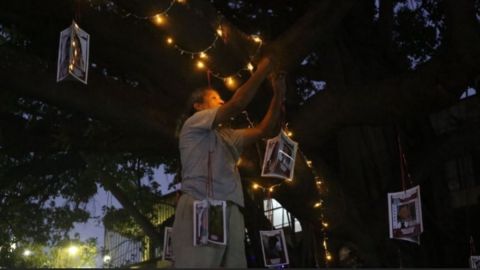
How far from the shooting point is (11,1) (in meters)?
4.75

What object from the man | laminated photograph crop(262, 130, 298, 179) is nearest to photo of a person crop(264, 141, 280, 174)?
laminated photograph crop(262, 130, 298, 179)

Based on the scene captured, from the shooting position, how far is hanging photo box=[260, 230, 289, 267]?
206 inches

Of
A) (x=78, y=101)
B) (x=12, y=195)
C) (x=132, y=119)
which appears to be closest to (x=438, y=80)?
(x=132, y=119)

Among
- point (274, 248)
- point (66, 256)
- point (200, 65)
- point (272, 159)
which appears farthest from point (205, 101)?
point (66, 256)

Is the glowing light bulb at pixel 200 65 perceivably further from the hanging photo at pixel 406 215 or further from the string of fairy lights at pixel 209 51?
the hanging photo at pixel 406 215

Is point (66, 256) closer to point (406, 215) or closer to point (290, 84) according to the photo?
point (290, 84)

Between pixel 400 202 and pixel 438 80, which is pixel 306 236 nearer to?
pixel 400 202

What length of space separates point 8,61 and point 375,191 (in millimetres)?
3698

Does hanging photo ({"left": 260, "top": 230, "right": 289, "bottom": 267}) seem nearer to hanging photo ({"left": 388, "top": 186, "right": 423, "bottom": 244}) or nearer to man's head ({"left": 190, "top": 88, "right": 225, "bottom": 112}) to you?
hanging photo ({"left": 388, "top": 186, "right": 423, "bottom": 244})

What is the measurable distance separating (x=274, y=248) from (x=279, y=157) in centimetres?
138

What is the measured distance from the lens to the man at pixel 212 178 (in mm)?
3233

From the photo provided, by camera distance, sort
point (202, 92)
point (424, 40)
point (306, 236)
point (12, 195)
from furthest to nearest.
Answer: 1. point (12, 195)
2. point (424, 40)
3. point (306, 236)
4. point (202, 92)

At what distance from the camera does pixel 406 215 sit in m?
4.38

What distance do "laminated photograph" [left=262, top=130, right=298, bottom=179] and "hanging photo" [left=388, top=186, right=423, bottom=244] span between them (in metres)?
0.86
